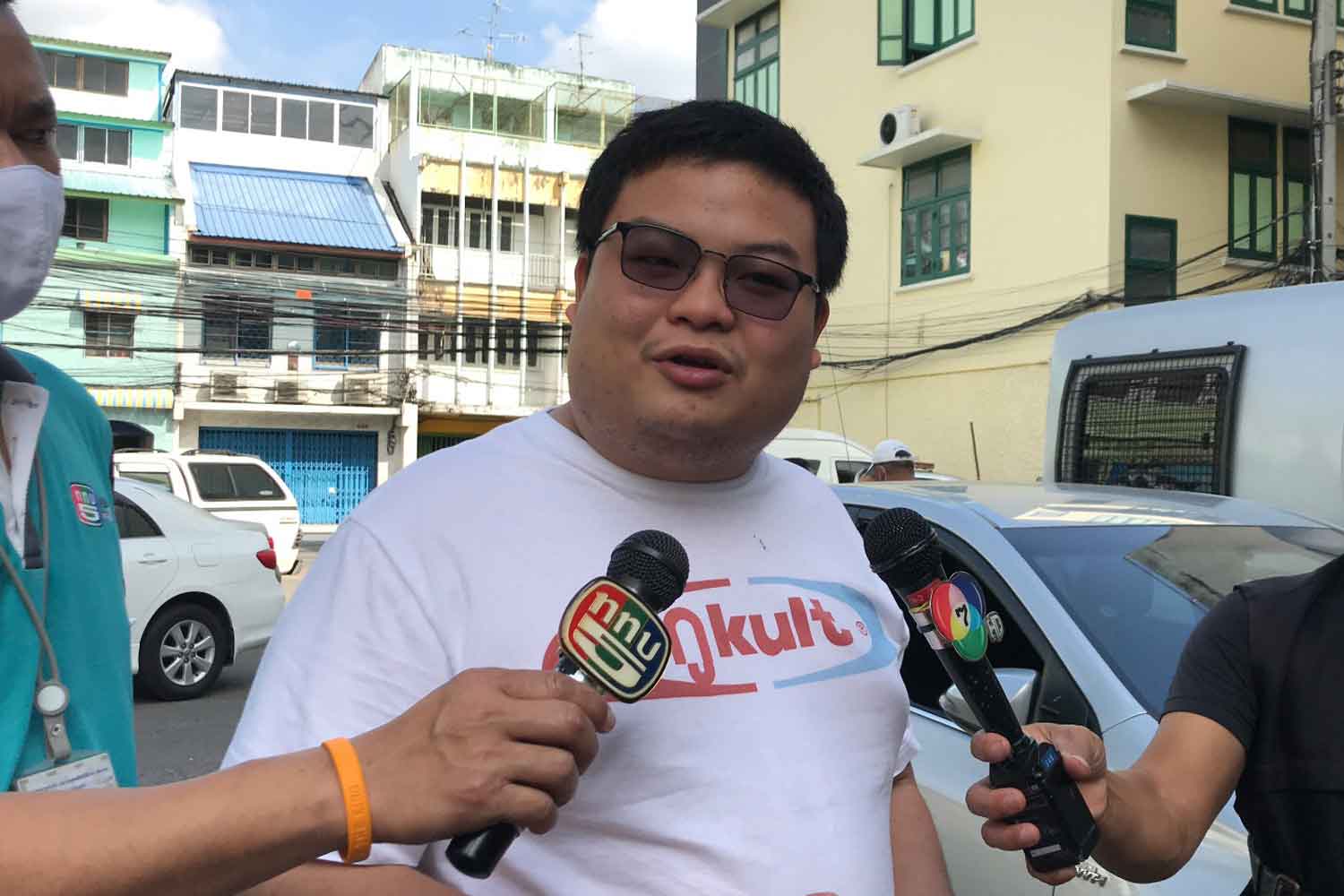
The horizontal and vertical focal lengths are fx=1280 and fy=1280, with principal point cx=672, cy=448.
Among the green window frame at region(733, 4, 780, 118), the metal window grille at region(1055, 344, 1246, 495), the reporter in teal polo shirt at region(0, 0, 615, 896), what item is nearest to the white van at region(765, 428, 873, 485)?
the metal window grille at region(1055, 344, 1246, 495)

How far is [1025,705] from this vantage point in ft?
10.4

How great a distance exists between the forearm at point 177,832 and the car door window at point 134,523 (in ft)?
28.9

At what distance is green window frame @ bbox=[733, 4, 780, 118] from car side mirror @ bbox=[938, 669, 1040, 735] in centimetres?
1847

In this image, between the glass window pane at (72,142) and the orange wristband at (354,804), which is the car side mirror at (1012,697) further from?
the glass window pane at (72,142)

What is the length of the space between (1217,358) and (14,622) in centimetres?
538

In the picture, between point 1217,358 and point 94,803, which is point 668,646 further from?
point 1217,358

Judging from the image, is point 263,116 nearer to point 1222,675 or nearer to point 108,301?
point 108,301

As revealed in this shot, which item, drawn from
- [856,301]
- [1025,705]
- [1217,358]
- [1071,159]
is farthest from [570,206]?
[1025,705]

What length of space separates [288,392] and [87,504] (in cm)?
2840

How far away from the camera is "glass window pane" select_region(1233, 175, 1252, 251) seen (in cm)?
1627

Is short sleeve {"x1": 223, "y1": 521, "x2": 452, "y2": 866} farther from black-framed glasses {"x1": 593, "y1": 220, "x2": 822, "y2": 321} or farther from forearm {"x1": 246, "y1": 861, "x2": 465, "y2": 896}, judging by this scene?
black-framed glasses {"x1": 593, "y1": 220, "x2": 822, "y2": 321}

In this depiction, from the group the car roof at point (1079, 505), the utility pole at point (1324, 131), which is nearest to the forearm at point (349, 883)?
the car roof at point (1079, 505)

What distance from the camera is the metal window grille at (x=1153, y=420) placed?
5.79 metres

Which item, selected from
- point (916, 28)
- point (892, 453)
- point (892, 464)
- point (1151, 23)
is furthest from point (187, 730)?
point (916, 28)
